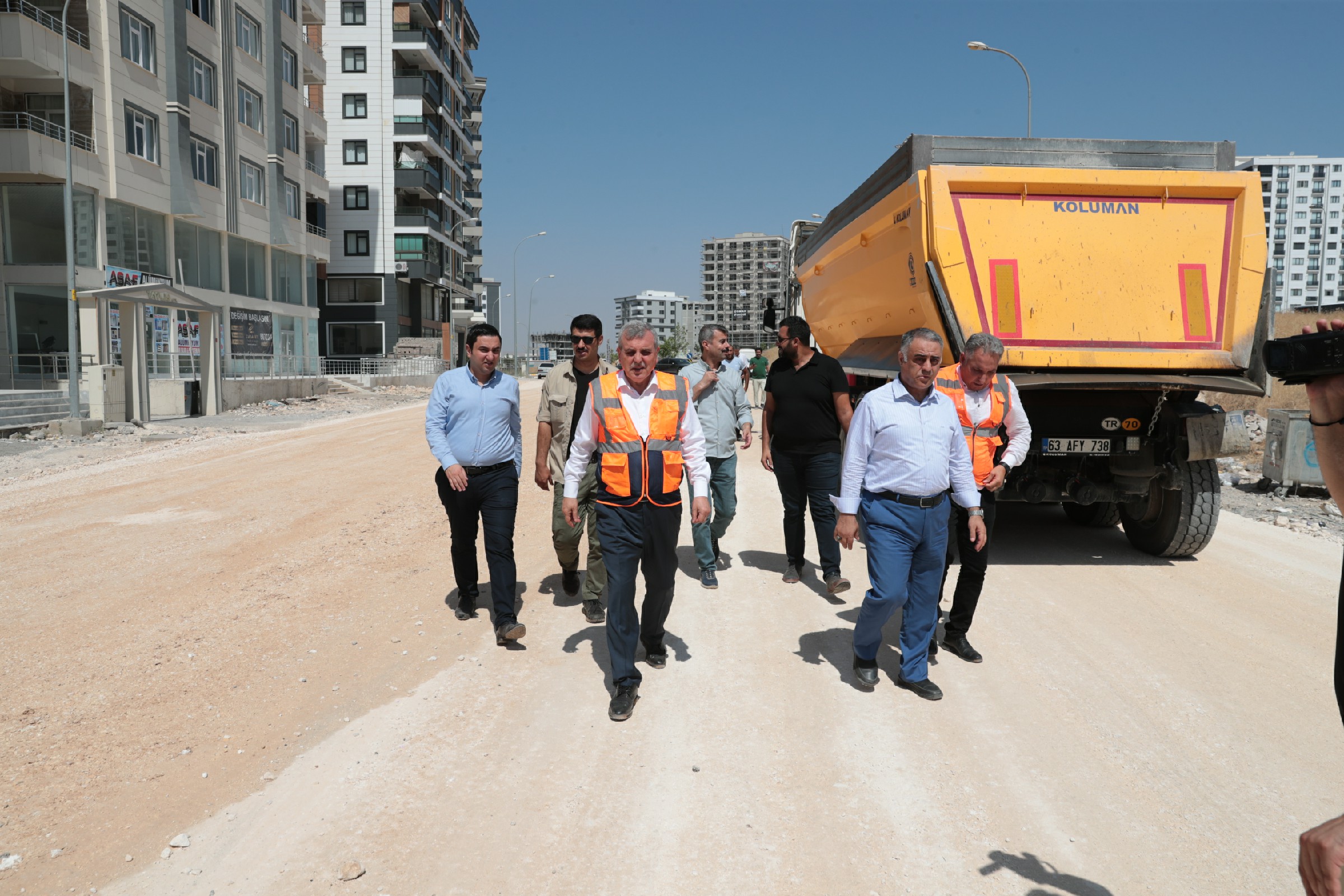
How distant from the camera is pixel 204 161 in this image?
1211 inches

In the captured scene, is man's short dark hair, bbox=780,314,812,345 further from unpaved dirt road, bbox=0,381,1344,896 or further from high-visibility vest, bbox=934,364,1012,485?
unpaved dirt road, bbox=0,381,1344,896

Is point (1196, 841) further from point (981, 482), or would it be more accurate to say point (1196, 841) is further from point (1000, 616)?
point (1000, 616)

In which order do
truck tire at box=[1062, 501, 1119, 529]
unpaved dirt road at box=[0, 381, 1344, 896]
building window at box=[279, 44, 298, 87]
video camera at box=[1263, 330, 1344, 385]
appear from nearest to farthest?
video camera at box=[1263, 330, 1344, 385] < unpaved dirt road at box=[0, 381, 1344, 896] < truck tire at box=[1062, 501, 1119, 529] < building window at box=[279, 44, 298, 87]

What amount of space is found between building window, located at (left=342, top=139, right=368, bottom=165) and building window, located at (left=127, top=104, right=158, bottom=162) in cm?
2835

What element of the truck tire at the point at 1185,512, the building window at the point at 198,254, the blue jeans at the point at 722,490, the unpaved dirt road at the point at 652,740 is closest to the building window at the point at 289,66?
the building window at the point at 198,254

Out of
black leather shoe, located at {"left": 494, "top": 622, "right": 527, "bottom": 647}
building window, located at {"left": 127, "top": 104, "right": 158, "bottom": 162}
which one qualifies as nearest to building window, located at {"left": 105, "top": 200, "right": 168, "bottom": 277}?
building window, located at {"left": 127, "top": 104, "right": 158, "bottom": 162}

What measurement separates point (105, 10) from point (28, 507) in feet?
69.6

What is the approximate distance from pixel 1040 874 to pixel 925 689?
1614 mm

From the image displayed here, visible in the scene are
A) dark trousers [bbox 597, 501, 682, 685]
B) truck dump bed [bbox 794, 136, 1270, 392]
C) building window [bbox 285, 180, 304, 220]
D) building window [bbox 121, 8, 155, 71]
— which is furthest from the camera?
building window [bbox 285, 180, 304, 220]

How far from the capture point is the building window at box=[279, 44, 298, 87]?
1464 inches

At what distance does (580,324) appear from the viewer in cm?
595

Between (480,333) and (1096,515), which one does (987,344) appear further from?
(1096,515)

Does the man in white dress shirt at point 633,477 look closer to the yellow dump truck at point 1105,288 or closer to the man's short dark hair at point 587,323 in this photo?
the man's short dark hair at point 587,323

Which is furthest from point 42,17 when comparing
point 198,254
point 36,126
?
point 198,254
